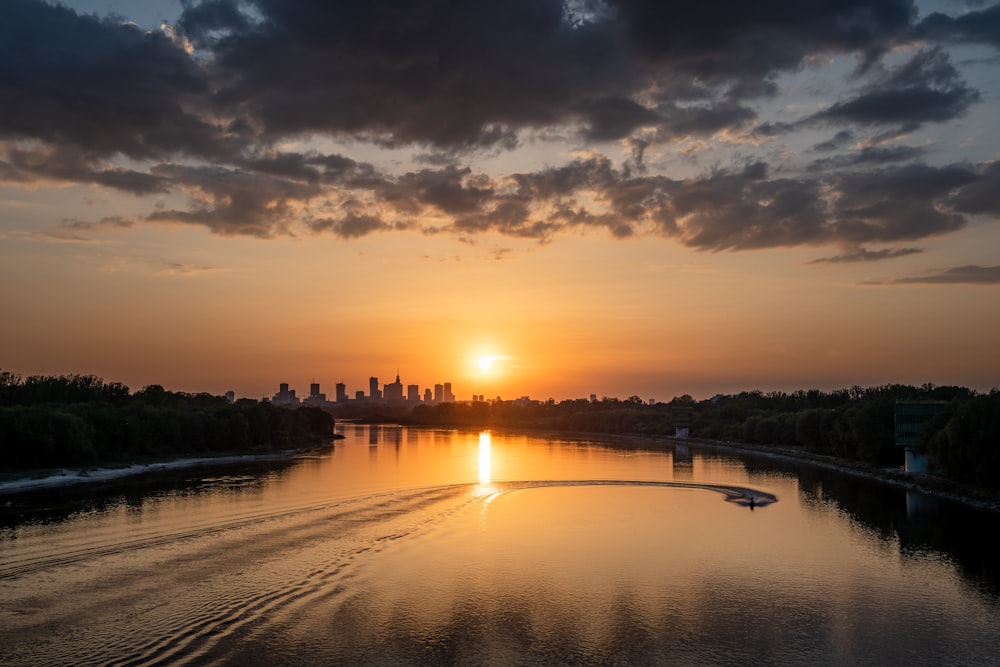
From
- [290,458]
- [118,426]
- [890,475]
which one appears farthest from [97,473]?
[890,475]

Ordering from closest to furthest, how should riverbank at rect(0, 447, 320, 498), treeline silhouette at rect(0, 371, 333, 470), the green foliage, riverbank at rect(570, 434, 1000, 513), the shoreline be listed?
the green foliage < riverbank at rect(570, 434, 1000, 513) < the shoreline < riverbank at rect(0, 447, 320, 498) < treeline silhouette at rect(0, 371, 333, 470)

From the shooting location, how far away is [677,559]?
45812 mm

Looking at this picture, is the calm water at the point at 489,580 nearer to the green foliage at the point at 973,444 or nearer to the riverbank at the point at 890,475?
the riverbank at the point at 890,475

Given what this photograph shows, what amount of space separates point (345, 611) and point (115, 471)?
240 feet

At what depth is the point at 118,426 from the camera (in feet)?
356

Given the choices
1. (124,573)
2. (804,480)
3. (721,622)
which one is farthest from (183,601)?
(804,480)

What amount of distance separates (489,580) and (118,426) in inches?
3452

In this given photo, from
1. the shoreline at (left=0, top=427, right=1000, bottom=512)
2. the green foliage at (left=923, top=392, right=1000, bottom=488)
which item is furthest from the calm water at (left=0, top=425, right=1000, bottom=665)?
the green foliage at (left=923, top=392, right=1000, bottom=488)

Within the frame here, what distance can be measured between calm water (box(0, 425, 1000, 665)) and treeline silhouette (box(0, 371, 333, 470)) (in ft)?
62.8

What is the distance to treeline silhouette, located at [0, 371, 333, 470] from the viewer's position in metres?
87.6

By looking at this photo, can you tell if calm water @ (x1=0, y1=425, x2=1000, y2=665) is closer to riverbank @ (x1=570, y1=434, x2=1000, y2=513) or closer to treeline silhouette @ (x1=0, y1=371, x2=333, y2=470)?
riverbank @ (x1=570, y1=434, x2=1000, y2=513)

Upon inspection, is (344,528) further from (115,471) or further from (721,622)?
(115,471)

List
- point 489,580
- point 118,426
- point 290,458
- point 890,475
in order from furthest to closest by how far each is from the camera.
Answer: point 290,458, point 118,426, point 890,475, point 489,580

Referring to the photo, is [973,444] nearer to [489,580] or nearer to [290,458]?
[489,580]
